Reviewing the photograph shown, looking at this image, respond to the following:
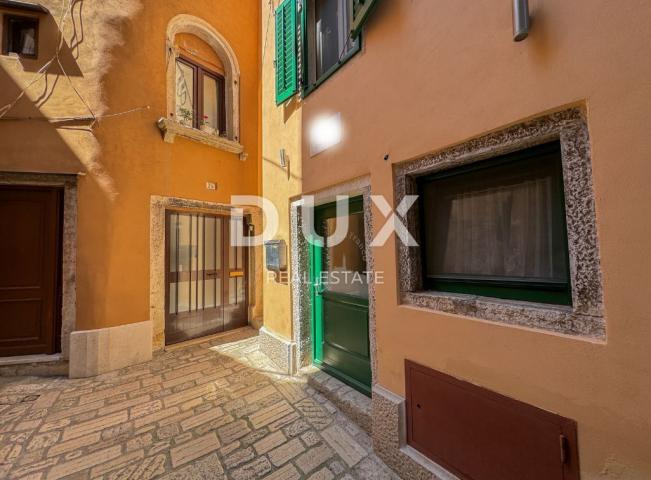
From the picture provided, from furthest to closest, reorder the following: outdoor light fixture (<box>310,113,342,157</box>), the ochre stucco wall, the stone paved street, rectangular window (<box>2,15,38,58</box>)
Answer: rectangular window (<box>2,15,38,58</box>)
outdoor light fixture (<box>310,113,342,157</box>)
the stone paved street
the ochre stucco wall

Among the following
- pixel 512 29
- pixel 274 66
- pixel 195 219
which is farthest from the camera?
pixel 195 219

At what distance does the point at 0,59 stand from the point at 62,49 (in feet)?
2.68

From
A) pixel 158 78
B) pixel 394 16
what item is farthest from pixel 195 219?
pixel 394 16

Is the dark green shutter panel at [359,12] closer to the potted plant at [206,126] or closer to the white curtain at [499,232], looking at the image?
the white curtain at [499,232]

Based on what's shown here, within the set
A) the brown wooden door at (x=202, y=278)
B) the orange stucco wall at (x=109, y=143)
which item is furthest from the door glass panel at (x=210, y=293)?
the orange stucco wall at (x=109, y=143)

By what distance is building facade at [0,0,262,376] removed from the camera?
13.6ft

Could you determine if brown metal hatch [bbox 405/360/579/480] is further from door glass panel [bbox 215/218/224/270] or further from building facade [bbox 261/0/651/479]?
door glass panel [bbox 215/218/224/270]

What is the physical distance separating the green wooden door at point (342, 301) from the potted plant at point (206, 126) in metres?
3.52

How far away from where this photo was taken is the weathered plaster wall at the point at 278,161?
153 inches

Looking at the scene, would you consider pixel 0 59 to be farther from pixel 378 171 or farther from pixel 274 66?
pixel 378 171

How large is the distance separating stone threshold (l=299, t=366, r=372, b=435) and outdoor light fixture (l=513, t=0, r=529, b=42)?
3.20m

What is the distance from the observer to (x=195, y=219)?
552 centimetres

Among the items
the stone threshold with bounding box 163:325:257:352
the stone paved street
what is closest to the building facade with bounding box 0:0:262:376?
the stone threshold with bounding box 163:325:257:352

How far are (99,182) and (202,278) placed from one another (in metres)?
2.36
